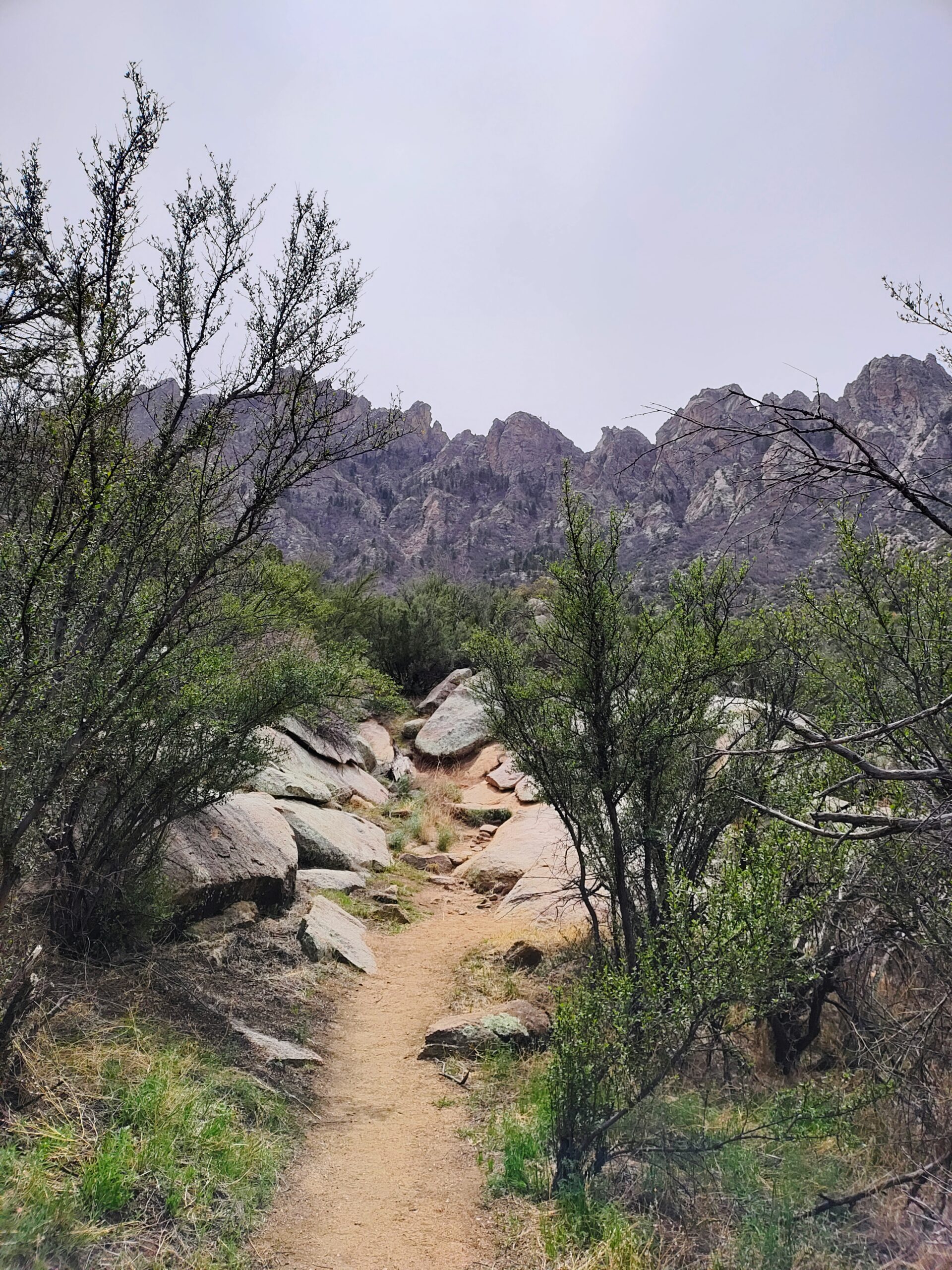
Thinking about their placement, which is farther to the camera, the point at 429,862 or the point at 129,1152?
the point at 429,862

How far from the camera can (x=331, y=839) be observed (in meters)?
9.48

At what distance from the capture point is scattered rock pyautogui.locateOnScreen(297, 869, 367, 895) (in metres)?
8.34

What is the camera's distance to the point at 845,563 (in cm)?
438

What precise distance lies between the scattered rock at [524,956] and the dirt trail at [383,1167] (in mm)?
670

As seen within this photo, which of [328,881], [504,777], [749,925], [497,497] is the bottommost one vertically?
[328,881]

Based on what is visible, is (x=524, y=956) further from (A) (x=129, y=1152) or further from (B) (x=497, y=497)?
(B) (x=497, y=497)

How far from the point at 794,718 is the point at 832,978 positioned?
2.56 metres

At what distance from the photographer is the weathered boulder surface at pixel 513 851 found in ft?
31.4

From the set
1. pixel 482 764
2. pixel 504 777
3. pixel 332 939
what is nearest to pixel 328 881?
pixel 332 939

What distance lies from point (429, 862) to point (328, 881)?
224 cm

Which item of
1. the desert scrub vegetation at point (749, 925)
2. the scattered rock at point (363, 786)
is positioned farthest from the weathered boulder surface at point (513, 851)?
the desert scrub vegetation at point (749, 925)

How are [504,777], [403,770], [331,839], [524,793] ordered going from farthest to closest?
[403,770]
[504,777]
[524,793]
[331,839]

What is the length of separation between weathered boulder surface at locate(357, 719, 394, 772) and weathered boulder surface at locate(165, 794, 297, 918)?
6.72 metres

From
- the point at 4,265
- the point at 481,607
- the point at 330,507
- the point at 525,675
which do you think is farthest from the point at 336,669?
the point at 330,507
